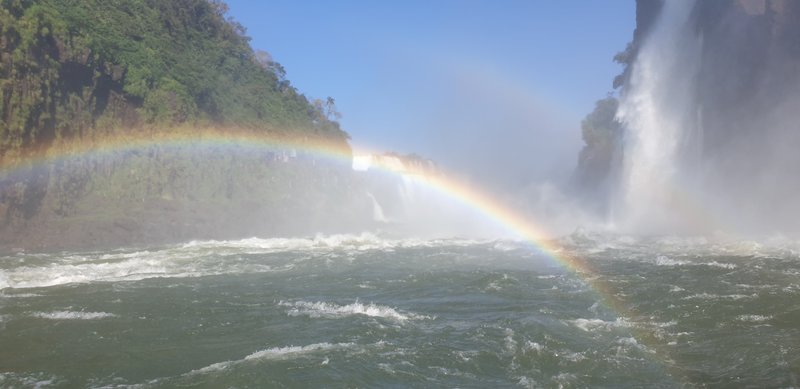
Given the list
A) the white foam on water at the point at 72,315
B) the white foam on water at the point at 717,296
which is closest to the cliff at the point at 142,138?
the white foam on water at the point at 72,315

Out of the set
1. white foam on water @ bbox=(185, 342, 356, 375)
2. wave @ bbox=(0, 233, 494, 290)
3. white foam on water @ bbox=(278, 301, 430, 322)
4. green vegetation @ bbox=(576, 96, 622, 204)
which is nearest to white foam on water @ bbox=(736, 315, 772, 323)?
white foam on water @ bbox=(278, 301, 430, 322)

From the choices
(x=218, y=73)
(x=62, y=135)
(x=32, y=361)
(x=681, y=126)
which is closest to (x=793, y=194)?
(x=681, y=126)

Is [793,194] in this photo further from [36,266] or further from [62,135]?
[62,135]

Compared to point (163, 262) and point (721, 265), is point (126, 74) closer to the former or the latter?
point (163, 262)

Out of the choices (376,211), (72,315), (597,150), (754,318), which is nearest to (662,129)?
(597,150)

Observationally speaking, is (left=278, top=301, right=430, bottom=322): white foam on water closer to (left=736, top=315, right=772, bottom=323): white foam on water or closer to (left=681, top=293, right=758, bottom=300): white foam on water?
(left=736, top=315, right=772, bottom=323): white foam on water

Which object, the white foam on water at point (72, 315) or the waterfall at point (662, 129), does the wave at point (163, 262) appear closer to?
the white foam on water at point (72, 315)
